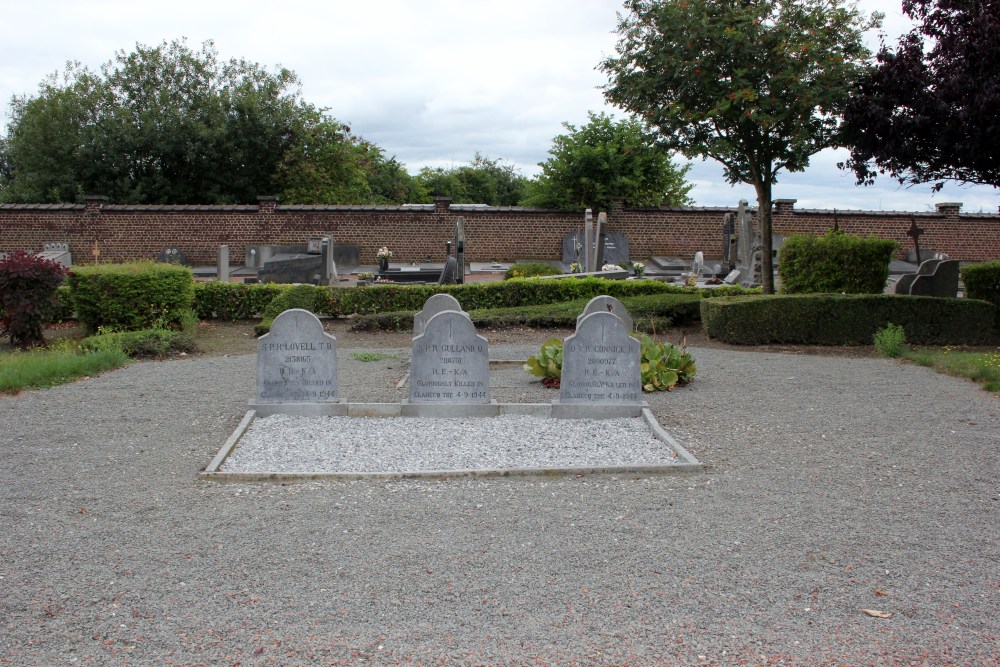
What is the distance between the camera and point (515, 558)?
4688 mm

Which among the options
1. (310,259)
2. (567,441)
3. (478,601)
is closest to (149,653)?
(478,601)

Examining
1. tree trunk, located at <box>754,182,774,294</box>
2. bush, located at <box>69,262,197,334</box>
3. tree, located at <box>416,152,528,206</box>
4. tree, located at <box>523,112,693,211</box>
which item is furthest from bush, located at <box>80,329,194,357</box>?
tree, located at <box>416,152,528,206</box>

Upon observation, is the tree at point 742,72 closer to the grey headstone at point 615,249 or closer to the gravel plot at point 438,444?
the gravel plot at point 438,444

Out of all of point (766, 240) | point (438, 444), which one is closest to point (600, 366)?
point (438, 444)

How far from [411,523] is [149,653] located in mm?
1851

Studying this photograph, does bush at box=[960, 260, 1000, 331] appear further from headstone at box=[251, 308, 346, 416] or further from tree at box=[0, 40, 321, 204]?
tree at box=[0, 40, 321, 204]

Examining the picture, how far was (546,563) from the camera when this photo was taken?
15.1 ft

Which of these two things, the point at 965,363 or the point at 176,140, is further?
the point at 176,140

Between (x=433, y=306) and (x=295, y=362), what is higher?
(x=433, y=306)

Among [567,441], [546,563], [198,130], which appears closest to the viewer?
[546,563]

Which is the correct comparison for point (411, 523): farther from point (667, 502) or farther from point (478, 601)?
point (667, 502)

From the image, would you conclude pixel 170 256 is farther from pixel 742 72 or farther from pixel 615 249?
pixel 742 72

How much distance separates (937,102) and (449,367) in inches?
383

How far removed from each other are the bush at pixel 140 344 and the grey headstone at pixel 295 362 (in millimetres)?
5060
